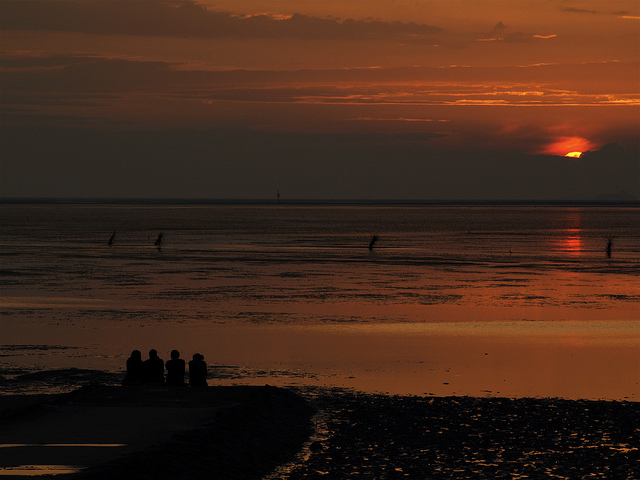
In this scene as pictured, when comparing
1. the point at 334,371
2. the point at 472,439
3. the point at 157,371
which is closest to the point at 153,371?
the point at 157,371

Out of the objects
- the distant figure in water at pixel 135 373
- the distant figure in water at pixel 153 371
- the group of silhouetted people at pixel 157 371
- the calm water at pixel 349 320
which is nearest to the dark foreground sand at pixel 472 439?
the calm water at pixel 349 320

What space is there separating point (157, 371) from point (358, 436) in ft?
20.2

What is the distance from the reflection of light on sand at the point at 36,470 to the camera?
13.4m

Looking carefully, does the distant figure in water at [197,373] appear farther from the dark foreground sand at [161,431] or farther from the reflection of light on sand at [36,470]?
the reflection of light on sand at [36,470]

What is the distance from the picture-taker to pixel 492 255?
82375 millimetres

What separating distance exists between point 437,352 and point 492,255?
54011 millimetres

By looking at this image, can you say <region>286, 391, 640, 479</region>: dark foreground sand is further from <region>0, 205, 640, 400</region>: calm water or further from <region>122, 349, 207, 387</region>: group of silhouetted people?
<region>122, 349, 207, 387</region>: group of silhouetted people

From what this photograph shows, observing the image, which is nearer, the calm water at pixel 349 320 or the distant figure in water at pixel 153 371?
the distant figure in water at pixel 153 371

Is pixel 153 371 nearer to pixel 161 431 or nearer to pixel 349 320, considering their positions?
pixel 161 431

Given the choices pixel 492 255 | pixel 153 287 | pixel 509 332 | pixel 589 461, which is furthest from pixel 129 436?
pixel 492 255

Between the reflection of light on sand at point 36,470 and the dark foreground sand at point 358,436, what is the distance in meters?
0.41

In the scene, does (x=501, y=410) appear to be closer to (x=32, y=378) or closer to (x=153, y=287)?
(x=32, y=378)

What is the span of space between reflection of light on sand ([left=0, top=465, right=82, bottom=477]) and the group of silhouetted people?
24.8ft

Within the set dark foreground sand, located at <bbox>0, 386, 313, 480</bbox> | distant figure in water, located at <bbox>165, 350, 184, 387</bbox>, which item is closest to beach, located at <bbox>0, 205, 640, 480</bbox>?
dark foreground sand, located at <bbox>0, 386, 313, 480</bbox>
